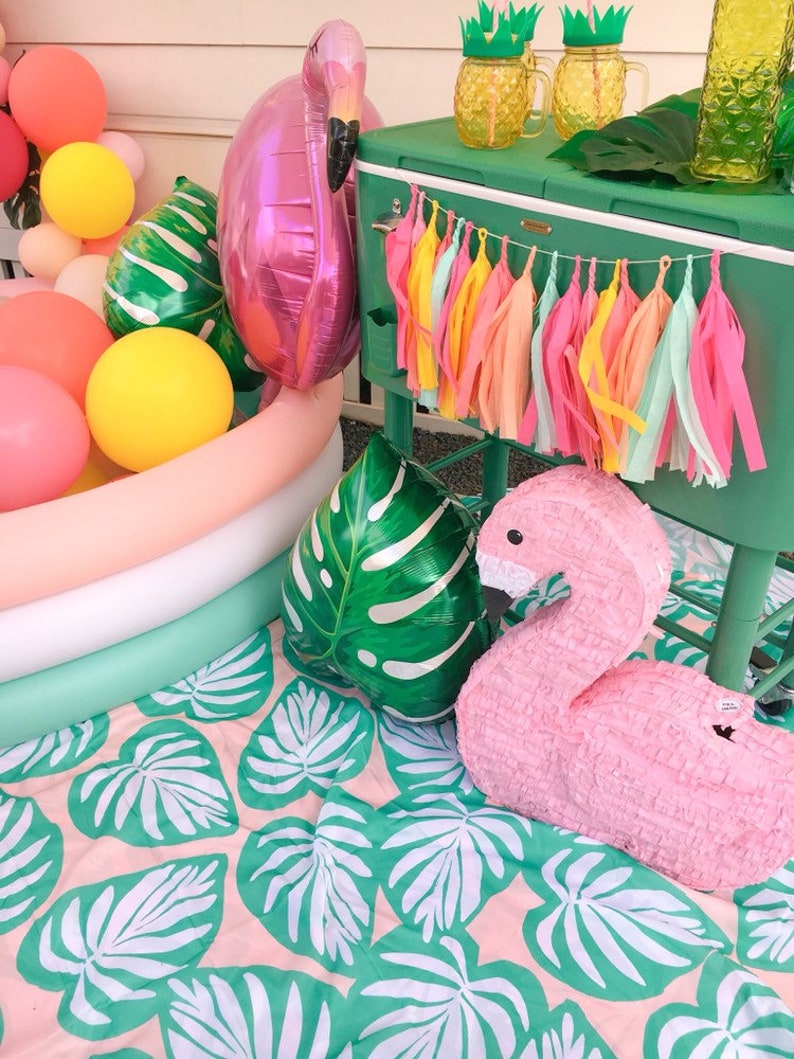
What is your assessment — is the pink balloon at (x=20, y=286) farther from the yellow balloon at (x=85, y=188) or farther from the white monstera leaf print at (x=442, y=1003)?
the white monstera leaf print at (x=442, y=1003)

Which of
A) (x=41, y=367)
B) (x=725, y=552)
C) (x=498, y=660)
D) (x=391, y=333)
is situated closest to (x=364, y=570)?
(x=498, y=660)

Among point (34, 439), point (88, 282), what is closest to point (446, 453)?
point (88, 282)

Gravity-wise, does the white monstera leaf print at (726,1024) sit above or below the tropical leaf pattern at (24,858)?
above

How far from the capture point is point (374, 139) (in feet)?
3.69

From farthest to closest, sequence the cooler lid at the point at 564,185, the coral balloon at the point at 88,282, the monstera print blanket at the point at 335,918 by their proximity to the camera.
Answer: the coral balloon at the point at 88,282 → the monstera print blanket at the point at 335,918 → the cooler lid at the point at 564,185

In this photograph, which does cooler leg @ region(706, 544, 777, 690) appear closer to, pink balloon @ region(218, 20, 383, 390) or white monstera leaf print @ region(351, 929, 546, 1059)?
white monstera leaf print @ region(351, 929, 546, 1059)

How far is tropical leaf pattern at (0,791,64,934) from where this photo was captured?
1.02 m

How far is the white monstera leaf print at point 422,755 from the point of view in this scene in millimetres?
1166

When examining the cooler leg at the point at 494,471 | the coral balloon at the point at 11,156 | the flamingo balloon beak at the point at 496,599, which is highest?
the coral balloon at the point at 11,156

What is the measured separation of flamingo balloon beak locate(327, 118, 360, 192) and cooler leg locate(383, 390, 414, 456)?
34 cm

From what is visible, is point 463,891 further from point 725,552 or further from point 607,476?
point 725,552

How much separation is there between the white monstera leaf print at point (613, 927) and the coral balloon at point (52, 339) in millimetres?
1102

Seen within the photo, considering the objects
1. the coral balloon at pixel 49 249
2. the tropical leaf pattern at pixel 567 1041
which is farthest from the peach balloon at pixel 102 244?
the tropical leaf pattern at pixel 567 1041

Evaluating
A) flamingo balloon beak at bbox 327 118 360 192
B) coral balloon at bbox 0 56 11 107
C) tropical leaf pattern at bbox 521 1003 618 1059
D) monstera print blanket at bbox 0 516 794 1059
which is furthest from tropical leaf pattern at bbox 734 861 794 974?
coral balloon at bbox 0 56 11 107
